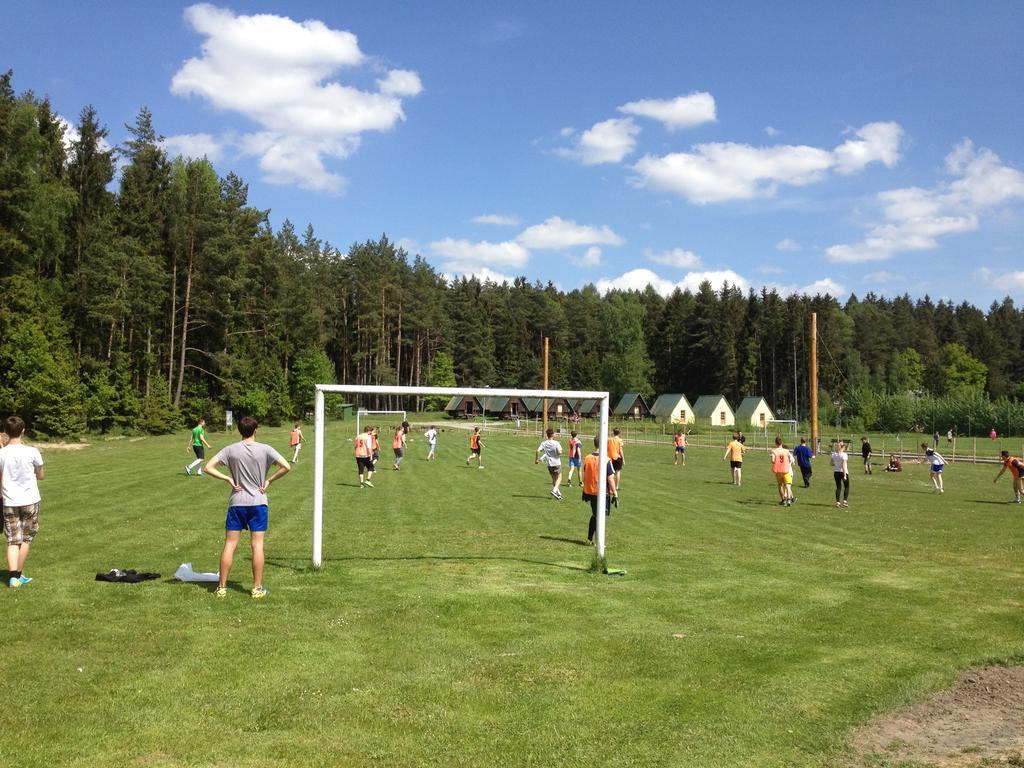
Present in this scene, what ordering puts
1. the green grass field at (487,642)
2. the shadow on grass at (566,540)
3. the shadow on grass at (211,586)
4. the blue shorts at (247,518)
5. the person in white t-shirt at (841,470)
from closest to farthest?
1. the green grass field at (487,642)
2. the blue shorts at (247,518)
3. the shadow on grass at (211,586)
4. the shadow on grass at (566,540)
5. the person in white t-shirt at (841,470)

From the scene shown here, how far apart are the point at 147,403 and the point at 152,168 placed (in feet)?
64.7

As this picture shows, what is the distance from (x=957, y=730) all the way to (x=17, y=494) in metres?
9.61

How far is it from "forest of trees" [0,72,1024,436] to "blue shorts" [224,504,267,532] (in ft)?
140

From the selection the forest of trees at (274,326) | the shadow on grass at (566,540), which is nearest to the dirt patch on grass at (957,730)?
the shadow on grass at (566,540)

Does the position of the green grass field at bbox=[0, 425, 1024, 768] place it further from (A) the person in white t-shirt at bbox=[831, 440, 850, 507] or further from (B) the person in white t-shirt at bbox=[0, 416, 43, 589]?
(A) the person in white t-shirt at bbox=[831, 440, 850, 507]

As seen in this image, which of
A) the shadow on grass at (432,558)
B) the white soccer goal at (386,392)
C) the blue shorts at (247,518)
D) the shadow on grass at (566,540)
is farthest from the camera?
the shadow on grass at (566,540)

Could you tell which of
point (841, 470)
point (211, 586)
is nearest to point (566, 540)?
point (211, 586)

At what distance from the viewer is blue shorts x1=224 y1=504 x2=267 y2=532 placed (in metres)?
8.51

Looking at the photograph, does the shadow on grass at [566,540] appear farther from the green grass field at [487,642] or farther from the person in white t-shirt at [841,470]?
the person in white t-shirt at [841,470]

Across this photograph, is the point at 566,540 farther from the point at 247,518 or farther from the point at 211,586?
the point at 247,518

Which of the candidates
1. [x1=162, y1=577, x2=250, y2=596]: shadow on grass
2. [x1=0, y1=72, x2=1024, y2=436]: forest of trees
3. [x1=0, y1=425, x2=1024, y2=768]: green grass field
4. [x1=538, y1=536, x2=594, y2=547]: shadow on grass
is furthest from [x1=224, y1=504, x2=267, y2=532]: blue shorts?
[x1=0, y1=72, x2=1024, y2=436]: forest of trees

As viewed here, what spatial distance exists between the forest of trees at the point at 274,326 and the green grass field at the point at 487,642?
4088 centimetres

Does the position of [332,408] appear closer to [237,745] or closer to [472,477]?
[472,477]

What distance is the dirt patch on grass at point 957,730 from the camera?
4.92 meters
